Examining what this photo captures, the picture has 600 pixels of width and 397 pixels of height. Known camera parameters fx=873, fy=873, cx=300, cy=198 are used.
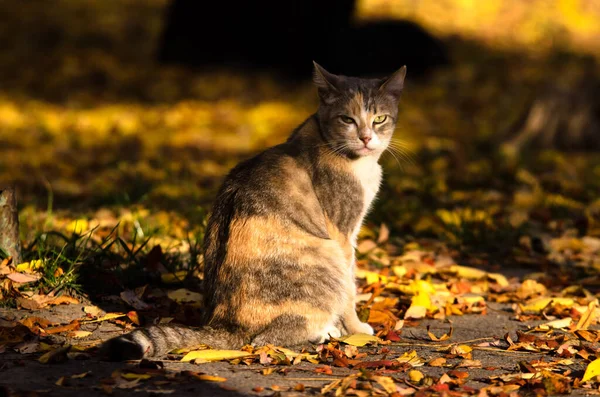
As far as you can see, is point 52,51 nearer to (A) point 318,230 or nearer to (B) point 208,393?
(A) point 318,230

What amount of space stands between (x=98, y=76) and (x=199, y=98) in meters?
1.94

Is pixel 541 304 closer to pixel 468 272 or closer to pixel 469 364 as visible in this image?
pixel 468 272

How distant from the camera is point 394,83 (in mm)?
5121

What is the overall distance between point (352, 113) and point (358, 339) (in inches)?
49.9

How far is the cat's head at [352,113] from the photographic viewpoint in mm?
4918

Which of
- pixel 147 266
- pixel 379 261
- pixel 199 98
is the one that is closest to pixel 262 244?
pixel 147 266

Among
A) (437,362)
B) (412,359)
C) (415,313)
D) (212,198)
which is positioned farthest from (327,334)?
(212,198)

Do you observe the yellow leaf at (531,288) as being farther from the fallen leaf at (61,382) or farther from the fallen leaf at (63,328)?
the fallen leaf at (61,382)

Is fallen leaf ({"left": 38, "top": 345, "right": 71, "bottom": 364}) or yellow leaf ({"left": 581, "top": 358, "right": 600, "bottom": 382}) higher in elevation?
yellow leaf ({"left": 581, "top": 358, "right": 600, "bottom": 382})

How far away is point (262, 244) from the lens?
175 inches

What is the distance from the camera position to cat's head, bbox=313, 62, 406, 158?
4.92 meters

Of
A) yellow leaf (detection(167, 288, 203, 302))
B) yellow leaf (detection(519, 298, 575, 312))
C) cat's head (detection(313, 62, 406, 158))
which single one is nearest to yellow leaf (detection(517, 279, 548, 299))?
yellow leaf (detection(519, 298, 575, 312))

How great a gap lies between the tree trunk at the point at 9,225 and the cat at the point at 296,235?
1233 mm

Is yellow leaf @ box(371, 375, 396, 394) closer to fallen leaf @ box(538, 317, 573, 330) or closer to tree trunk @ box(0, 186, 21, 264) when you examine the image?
fallen leaf @ box(538, 317, 573, 330)
